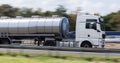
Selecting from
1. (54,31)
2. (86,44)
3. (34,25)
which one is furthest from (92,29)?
(34,25)

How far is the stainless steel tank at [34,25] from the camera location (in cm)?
3459

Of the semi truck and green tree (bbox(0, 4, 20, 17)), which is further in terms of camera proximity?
green tree (bbox(0, 4, 20, 17))

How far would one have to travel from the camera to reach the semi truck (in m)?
33.1

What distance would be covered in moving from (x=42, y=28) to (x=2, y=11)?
5685 cm

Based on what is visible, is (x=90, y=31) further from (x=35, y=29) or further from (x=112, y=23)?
(x=112, y=23)

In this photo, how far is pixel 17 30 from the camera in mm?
36156

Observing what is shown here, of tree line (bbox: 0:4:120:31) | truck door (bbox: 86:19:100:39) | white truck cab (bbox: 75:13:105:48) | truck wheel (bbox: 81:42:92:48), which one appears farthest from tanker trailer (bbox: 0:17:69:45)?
tree line (bbox: 0:4:120:31)

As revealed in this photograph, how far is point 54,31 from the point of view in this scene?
114ft

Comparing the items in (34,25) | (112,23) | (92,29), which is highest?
(34,25)

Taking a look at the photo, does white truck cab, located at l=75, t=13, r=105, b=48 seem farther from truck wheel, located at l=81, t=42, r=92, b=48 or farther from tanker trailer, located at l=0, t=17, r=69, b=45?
tanker trailer, located at l=0, t=17, r=69, b=45

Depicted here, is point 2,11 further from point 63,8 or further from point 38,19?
point 38,19

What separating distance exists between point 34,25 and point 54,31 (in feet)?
6.70

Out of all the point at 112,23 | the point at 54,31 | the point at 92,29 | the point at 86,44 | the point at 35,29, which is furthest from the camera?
the point at 112,23

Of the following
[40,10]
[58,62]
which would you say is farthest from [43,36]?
[40,10]
